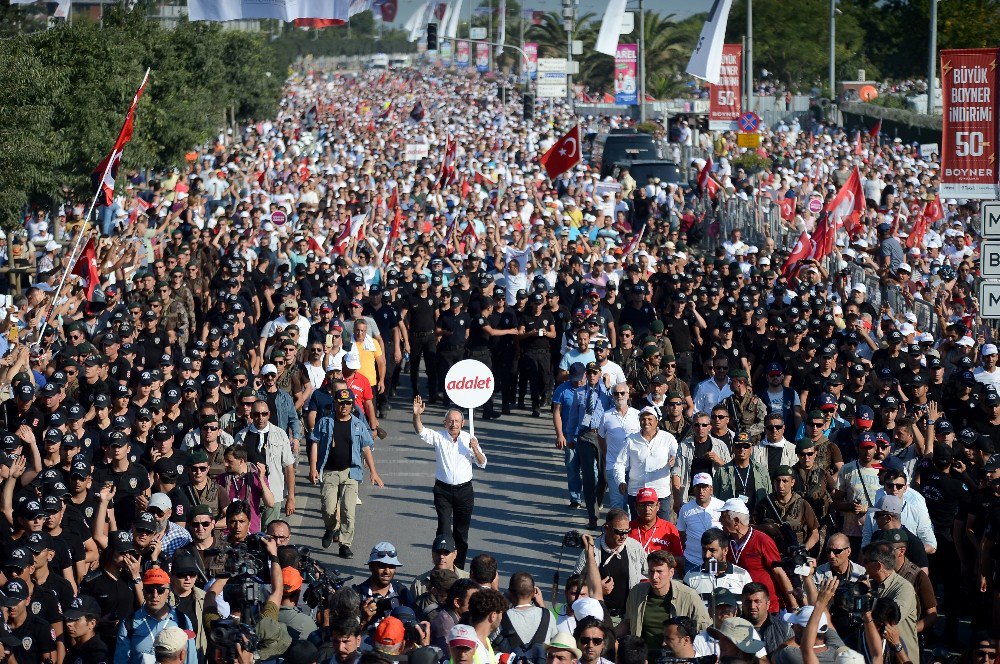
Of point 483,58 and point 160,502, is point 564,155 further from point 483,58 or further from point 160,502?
point 483,58

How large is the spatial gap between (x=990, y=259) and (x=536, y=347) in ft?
21.7

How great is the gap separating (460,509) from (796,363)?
4.20 metres

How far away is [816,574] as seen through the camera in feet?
32.3

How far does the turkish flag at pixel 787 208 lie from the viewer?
96.1ft

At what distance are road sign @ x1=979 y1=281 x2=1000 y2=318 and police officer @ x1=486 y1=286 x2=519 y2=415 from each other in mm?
6689

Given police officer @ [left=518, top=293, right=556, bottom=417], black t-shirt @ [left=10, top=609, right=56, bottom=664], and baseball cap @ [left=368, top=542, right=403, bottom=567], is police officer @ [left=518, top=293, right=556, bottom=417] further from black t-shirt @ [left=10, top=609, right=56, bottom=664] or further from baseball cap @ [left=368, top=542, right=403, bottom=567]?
black t-shirt @ [left=10, top=609, right=56, bottom=664]

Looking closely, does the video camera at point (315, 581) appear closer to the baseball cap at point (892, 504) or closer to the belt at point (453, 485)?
the belt at point (453, 485)

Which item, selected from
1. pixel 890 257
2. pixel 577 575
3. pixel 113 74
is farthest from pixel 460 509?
pixel 113 74

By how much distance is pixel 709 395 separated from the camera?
15.2m

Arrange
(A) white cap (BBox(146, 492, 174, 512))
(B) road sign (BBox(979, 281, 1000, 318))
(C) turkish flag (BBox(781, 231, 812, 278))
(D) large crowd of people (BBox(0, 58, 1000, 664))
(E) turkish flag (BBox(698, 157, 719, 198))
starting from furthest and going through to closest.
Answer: (E) turkish flag (BBox(698, 157, 719, 198))
(C) turkish flag (BBox(781, 231, 812, 278))
(B) road sign (BBox(979, 281, 1000, 318))
(A) white cap (BBox(146, 492, 174, 512))
(D) large crowd of people (BBox(0, 58, 1000, 664))

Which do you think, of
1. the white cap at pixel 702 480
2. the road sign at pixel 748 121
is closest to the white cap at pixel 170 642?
the white cap at pixel 702 480

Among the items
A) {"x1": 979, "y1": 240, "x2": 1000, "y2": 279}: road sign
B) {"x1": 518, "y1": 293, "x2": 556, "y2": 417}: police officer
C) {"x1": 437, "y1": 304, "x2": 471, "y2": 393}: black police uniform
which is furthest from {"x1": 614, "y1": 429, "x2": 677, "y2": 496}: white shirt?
{"x1": 437, "y1": 304, "x2": 471, "y2": 393}: black police uniform

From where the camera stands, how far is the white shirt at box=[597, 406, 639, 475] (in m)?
13.4

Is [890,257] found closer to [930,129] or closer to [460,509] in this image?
[460,509]
